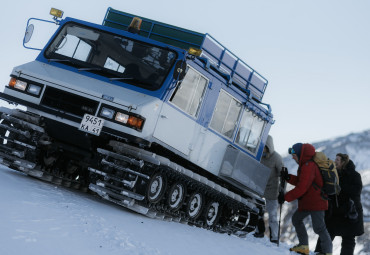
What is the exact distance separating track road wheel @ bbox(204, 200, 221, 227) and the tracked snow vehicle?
1.1 inches

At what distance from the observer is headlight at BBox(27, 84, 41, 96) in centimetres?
753

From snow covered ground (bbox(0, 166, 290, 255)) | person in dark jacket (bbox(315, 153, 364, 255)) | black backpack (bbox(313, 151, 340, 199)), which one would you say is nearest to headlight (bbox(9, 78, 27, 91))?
snow covered ground (bbox(0, 166, 290, 255))

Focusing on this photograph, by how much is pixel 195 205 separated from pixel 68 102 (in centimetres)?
320

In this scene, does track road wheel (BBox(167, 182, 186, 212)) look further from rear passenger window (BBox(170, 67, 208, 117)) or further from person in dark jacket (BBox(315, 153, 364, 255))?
person in dark jacket (BBox(315, 153, 364, 255))

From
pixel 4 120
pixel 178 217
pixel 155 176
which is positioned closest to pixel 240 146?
pixel 178 217

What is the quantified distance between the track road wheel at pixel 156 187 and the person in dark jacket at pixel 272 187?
3.57 metres

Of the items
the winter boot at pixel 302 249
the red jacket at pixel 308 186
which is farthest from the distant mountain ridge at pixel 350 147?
the red jacket at pixel 308 186

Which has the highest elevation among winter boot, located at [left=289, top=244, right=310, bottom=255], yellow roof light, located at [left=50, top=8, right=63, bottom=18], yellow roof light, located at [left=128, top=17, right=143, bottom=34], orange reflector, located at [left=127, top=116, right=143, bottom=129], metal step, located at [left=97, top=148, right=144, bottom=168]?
yellow roof light, located at [left=128, top=17, right=143, bottom=34]

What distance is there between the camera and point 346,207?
8453mm

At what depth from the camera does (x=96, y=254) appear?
4402 mm

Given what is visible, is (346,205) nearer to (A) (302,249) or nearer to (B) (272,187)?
(A) (302,249)

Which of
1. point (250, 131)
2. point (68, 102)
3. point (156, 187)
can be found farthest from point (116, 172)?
point (250, 131)

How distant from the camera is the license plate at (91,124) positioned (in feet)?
23.2

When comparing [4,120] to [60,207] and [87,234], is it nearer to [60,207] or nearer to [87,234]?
[60,207]
